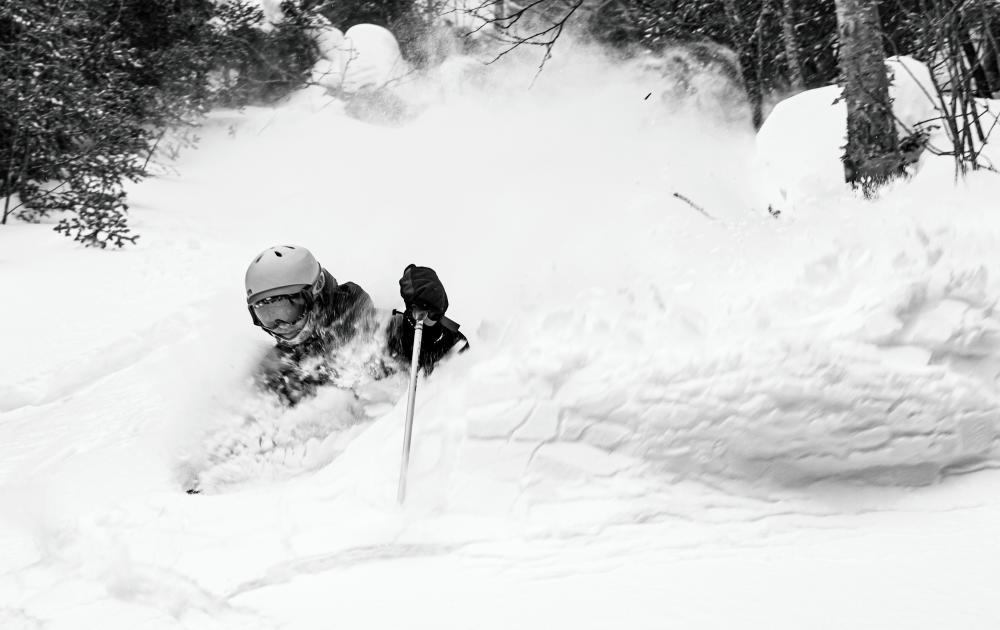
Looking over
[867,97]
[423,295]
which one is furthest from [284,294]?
[867,97]

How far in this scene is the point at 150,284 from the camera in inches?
312

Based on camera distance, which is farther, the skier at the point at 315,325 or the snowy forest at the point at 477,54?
the snowy forest at the point at 477,54

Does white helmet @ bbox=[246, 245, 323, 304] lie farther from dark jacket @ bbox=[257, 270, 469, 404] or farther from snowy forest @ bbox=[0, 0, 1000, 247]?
snowy forest @ bbox=[0, 0, 1000, 247]

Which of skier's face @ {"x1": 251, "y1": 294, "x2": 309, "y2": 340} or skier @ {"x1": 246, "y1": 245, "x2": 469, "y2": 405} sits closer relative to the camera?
skier @ {"x1": 246, "y1": 245, "x2": 469, "y2": 405}

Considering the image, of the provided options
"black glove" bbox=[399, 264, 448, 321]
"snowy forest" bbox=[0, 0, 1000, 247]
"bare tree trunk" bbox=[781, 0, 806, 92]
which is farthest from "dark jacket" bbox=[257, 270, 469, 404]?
"bare tree trunk" bbox=[781, 0, 806, 92]

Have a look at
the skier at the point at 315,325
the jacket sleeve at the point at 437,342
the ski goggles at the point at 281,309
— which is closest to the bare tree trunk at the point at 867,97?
the jacket sleeve at the point at 437,342

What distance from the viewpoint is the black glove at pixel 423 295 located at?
3.62 meters

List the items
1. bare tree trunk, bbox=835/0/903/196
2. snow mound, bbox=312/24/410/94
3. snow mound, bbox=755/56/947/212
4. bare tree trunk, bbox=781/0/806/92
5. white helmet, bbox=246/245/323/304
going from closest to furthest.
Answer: white helmet, bbox=246/245/323/304, bare tree trunk, bbox=835/0/903/196, snow mound, bbox=755/56/947/212, bare tree trunk, bbox=781/0/806/92, snow mound, bbox=312/24/410/94

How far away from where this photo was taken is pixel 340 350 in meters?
4.16

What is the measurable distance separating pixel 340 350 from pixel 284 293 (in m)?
0.44

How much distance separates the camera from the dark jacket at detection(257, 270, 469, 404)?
404cm

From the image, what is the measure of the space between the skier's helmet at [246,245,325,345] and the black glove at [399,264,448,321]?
0.62m

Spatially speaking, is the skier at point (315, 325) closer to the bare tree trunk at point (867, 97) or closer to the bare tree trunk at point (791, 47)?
the bare tree trunk at point (867, 97)

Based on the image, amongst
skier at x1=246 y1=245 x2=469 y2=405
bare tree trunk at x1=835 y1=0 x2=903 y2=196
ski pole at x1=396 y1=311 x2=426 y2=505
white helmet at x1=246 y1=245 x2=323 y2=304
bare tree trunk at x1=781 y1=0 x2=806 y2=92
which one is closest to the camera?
ski pole at x1=396 y1=311 x2=426 y2=505
